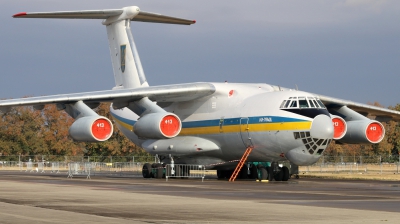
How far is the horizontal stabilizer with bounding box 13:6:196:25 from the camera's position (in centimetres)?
2970

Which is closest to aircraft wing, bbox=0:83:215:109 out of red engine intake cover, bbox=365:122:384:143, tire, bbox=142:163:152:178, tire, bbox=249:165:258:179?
tire, bbox=142:163:152:178

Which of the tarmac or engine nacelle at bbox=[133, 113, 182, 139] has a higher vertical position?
engine nacelle at bbox=[133, 113, 182, 139]

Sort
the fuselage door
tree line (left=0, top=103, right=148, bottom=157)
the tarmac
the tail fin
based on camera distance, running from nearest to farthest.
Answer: the tarmac < the fuselage door < the tail fin < tree line (left=0, top=103, right=148, bottom=157)

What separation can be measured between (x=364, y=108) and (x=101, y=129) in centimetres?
1179

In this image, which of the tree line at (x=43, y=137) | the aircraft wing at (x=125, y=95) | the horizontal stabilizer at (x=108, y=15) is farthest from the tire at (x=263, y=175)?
the tree line at (x=43, y=137)

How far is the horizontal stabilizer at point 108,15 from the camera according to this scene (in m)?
29.7

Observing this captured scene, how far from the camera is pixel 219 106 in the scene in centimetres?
2811

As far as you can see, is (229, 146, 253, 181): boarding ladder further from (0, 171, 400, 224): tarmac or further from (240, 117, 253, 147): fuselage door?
(0, 171, 400, 224): tarmac

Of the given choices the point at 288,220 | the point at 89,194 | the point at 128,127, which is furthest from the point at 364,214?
the point at 128,127

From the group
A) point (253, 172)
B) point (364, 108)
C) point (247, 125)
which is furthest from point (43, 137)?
point (247, 125)

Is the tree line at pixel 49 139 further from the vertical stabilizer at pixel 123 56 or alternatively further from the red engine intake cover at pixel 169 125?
the red engine intake cover at pixel 169 125

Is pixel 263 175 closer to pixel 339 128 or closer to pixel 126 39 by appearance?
pixel 339 128

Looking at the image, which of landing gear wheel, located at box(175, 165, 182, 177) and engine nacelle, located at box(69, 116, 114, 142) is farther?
landing gear wheel, located at box(175, 165, 182, 177)

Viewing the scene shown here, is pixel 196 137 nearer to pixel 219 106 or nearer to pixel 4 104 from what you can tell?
pixel 219 106
